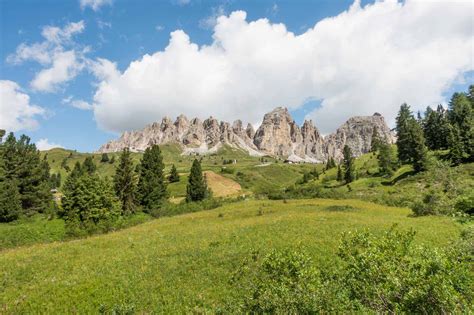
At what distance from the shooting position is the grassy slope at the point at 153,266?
14797 millimetres

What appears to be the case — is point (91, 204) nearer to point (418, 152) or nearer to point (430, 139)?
point (418, 152)

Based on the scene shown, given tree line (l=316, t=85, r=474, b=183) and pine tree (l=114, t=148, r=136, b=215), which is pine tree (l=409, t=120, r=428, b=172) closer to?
tree line (l=316, t=85, r=474, b=183)

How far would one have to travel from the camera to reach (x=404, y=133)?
9725 cm

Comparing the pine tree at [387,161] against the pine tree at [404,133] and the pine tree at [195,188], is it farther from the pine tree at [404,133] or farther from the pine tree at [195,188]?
the pine tree at [195,188]

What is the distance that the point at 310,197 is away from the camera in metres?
66.1

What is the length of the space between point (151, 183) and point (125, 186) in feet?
22.5

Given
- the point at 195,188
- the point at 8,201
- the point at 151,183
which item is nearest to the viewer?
the point at 8,201

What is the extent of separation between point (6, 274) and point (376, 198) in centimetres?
6065

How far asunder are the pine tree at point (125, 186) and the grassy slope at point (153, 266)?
36.8m

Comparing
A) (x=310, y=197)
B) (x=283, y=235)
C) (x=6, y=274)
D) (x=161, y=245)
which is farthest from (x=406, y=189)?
(x=6, y=274)

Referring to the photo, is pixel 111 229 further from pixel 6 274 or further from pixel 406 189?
pixel 406 189

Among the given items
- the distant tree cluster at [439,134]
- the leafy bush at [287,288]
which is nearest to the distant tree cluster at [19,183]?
the leafy bush at [287,288]

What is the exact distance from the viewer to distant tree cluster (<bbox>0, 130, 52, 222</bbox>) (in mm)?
65250

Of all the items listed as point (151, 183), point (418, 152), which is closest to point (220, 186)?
point (151, 183)
